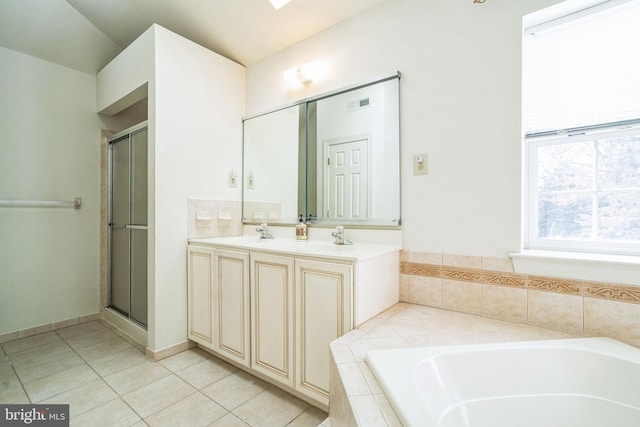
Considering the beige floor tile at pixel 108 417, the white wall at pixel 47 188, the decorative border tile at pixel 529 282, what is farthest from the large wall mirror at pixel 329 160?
the white wall at pixel 47 188

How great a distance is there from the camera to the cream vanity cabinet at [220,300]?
70.1 inches

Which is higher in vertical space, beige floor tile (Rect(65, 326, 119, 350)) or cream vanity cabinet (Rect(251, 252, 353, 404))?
cream vanity cabinet (Rect(251, 252, 353, 404))

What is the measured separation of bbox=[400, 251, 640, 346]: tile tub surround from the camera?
1.17 metres

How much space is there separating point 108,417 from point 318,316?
46.3 inches

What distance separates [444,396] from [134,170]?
2695 mm

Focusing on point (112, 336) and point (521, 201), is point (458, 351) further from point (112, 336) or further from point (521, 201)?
point (112, 336)

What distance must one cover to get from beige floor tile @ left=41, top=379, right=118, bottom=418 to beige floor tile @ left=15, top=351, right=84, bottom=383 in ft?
1.16

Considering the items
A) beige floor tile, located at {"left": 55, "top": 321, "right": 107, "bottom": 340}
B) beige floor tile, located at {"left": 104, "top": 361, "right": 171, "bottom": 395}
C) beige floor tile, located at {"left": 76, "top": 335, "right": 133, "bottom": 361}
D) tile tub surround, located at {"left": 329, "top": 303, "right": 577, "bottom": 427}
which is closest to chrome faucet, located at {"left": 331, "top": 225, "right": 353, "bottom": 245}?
tile tub surround, located at {"left": 329, "top": 303, "right": 577, "bottom": 427}

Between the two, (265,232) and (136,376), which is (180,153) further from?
(136,376)

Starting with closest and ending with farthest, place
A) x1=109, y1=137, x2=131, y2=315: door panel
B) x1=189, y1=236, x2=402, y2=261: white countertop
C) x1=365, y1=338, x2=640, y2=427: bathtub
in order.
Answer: x1=365, y1=338, x2=640, y2=427: bathtub
x1=189, y1=236, x2=402, y2=261: white countertop
x1=109, y1=137, x2=131, y2=315: door panel

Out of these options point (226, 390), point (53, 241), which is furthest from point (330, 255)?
point (53, 241)

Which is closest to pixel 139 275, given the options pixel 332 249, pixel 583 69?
pixel 332 249

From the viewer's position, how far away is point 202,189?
2262 millimetres

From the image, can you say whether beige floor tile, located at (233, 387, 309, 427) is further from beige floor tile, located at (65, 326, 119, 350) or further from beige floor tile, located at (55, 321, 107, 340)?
beige floor tile, located at (55, 321, 107, 340)
